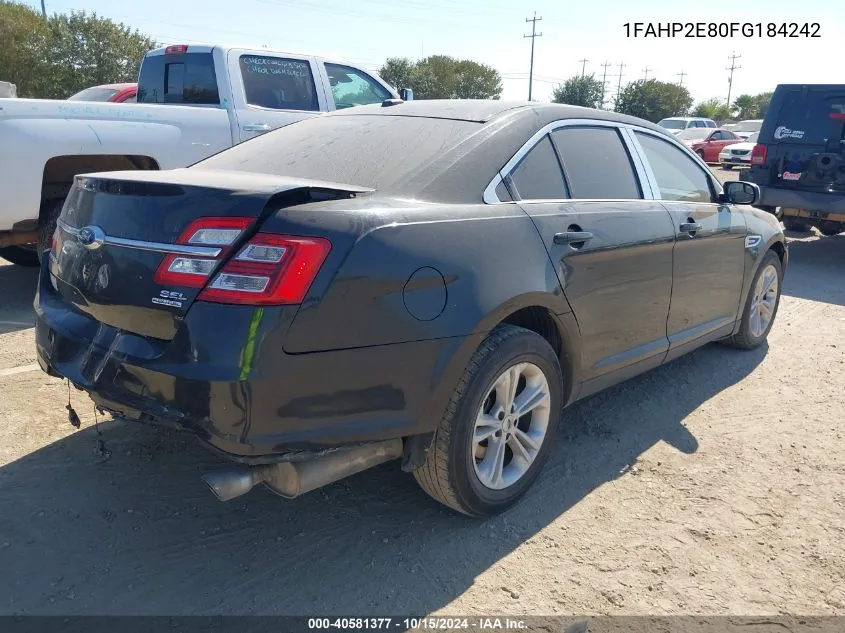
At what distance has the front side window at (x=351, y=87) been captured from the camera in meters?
7.37

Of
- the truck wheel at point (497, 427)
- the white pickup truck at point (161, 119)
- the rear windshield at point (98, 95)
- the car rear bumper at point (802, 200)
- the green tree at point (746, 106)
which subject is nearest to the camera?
the truck wheel at point (497, 427)

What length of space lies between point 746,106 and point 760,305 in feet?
271

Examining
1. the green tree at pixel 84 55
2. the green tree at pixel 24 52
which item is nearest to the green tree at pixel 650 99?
the green tree at pixel 84 55

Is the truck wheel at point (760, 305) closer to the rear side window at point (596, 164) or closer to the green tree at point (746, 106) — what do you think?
the rear side window at point (596, 164)

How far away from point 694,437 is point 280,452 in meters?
2.45

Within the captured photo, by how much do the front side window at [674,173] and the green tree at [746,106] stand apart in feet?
249

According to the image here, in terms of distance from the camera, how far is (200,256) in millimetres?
2279

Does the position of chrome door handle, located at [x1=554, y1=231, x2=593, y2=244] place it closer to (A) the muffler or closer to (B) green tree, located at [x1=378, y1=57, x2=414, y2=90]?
(A) the muffler

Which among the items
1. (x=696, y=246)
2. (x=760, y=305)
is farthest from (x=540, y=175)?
(x=760, y=305)

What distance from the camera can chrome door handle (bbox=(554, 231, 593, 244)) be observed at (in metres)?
3.05

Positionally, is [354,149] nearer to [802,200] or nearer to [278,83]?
[278,83]

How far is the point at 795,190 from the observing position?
8.67 meters

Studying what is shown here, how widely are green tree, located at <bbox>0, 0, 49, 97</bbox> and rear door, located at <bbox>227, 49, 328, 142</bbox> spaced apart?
3299 cm

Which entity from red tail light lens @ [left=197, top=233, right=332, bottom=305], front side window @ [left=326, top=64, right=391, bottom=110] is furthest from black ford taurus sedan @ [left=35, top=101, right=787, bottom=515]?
front side window @ [left=326, top=64, right=391, bottom=110]
